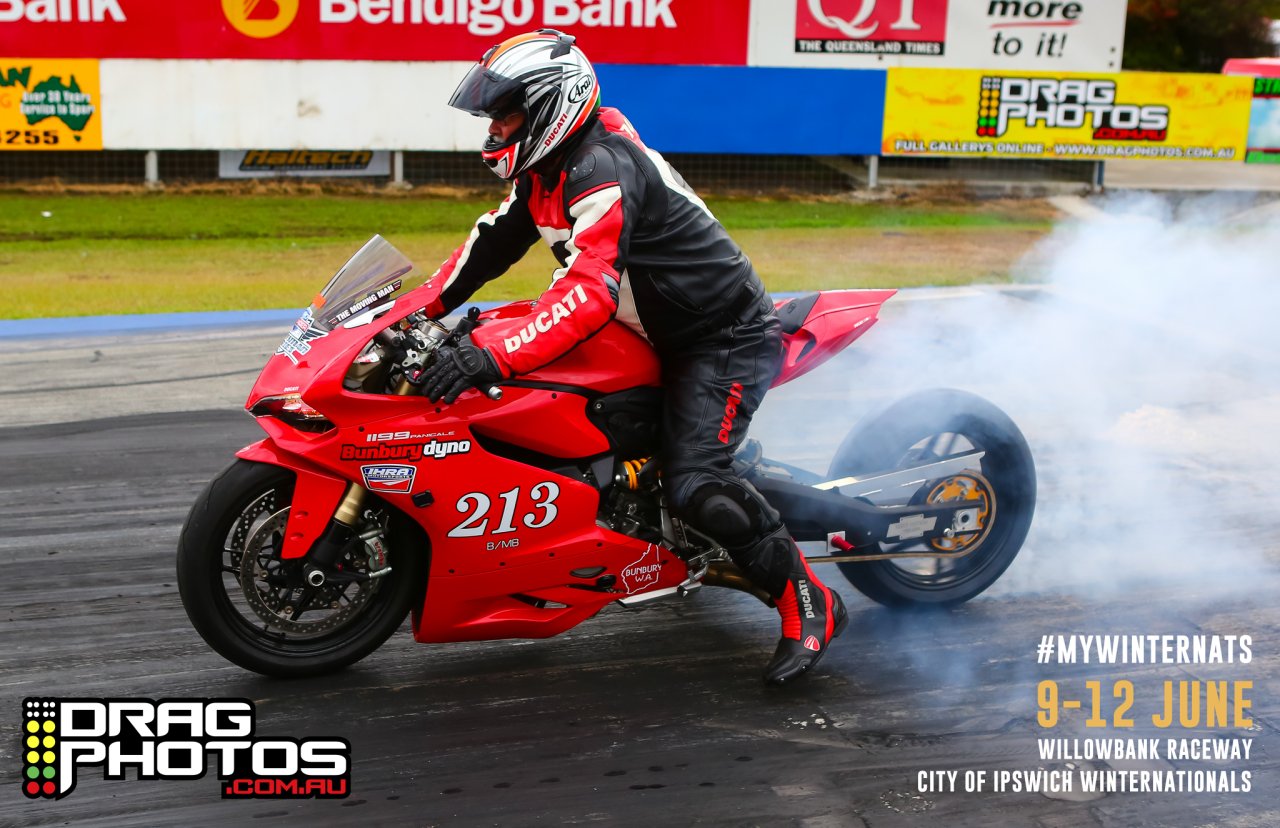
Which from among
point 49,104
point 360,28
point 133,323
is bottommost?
point 133,323

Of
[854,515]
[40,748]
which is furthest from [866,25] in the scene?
[40,748]

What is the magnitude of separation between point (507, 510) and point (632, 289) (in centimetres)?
84

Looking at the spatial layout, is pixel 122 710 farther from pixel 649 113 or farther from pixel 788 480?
pixel 649 113

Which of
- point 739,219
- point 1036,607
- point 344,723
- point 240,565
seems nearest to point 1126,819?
point 1036,607

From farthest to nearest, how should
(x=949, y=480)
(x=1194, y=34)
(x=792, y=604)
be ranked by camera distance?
(x=1194, y=34)
(x=949, y=480)
(x=792, y=604)

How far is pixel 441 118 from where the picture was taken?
17.8 metres

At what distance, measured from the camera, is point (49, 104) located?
54.1 ft

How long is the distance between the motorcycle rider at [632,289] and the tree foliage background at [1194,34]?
33.0 m

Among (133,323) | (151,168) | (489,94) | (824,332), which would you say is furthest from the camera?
(151,168)

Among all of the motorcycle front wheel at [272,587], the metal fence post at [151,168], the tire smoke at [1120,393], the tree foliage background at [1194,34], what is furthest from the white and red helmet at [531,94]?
the tree foliage background at [1194,34]

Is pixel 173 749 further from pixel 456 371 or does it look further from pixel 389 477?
pixel 456 371

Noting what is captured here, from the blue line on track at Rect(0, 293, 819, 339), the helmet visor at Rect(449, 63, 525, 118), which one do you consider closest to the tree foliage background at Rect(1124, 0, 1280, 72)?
the blue line on track at Rect(0, 293, 819, 339)

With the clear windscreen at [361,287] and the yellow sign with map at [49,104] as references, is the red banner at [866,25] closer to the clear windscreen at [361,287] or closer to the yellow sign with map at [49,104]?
the yellow sign with map at [49,104]

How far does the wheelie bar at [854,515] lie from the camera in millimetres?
4867
